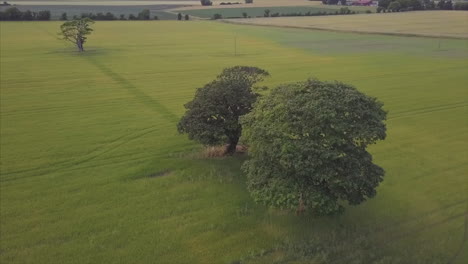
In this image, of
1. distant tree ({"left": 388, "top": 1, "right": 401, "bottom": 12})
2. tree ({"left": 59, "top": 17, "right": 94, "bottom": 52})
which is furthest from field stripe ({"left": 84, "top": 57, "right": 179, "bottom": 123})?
distant tree ({"left": 388, "top": 1, "right": 401, "bottom": 12})

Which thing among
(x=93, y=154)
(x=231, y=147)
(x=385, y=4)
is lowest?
(x=93, y=154)

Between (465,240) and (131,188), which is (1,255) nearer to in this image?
(131,188)

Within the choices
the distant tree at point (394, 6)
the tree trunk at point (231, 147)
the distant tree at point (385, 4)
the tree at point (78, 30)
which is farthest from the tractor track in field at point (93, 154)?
the distant tree at point (385, 4)

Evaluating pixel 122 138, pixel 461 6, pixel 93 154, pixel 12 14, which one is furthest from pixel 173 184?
pixel 461 6

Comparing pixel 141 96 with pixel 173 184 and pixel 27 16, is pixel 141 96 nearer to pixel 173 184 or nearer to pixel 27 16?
pixel 173 184

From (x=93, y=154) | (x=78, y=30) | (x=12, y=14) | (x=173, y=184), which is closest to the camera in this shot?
(x=173, y=184)

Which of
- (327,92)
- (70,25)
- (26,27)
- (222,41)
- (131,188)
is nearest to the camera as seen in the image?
(327,92)

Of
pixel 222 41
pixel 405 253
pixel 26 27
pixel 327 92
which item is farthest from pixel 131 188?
pixel 26 27
